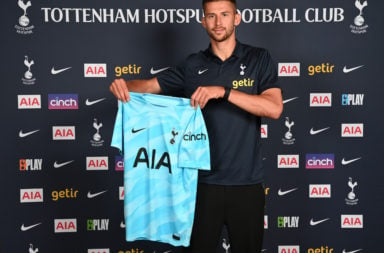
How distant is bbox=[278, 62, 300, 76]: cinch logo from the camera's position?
10.1 ft

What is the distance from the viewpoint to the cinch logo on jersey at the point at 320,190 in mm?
3152

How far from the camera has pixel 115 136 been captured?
2090 mm

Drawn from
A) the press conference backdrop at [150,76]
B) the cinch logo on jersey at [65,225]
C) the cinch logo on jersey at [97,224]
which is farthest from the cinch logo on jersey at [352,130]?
the cinch logo on jersey at [65,225]

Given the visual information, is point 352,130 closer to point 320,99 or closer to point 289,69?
point 320,99

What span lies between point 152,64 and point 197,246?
1.47 m

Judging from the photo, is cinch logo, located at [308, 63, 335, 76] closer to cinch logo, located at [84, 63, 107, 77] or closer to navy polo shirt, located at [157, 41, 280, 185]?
Answer: navy polo shirt, located at [157, 41, 280, 185]

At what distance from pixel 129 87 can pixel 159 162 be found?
1.48 ft

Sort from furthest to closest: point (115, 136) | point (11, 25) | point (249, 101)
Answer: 1. point (11, 25)
2. point (115, 136)
3. point (249, 101)

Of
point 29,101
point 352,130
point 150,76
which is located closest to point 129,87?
point 150,76

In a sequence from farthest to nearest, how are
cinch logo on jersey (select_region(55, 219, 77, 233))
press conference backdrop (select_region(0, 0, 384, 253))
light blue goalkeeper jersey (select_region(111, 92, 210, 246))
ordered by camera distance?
1. cinch logo on jersey (select_region(55, 219, 77, 233))
2. press conference backdrop (select_region(0, 0, 384, 253))
3. light blue goalkeeper jersey (select_region(111, 92, 210, 246))

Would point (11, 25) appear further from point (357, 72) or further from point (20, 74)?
point (357, 72)

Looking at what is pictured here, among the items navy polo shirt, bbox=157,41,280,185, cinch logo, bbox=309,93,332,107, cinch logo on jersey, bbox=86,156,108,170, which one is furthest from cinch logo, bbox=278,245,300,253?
cinch logo on jersey, bbox=86,156,108,170

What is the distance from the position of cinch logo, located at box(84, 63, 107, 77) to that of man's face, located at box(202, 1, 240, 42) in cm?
119

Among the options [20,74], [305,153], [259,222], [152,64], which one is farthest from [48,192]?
[305,153]
